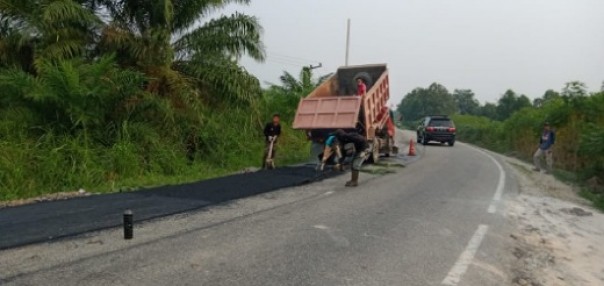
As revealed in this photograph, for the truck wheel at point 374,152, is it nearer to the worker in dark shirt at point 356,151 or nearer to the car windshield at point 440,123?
the worker in dark shirt at point 356,151

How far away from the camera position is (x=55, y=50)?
1159 cm

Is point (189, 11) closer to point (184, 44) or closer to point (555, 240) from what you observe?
point (184, 44)

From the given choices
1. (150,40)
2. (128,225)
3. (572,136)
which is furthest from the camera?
(572,136)

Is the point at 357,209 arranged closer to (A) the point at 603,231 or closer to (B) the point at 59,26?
(A) the point at 603,231

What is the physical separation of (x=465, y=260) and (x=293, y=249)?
73.3 inches

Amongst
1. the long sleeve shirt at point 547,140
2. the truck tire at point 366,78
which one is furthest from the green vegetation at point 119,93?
the long sleeve shirt at point 547,140

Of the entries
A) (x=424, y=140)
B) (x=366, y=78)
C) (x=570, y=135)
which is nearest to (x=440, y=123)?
(x=424, y=140)

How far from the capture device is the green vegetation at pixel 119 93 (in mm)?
10352

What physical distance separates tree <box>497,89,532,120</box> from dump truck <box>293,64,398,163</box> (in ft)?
231

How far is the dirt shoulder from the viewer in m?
5.27

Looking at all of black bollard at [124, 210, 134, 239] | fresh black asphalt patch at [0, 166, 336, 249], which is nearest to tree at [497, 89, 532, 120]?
fresh black asphalt patch at [0, 166, 336, 249]

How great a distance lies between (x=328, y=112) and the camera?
13.6 meters

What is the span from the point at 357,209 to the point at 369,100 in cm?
659

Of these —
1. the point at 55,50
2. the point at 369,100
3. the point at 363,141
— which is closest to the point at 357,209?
the point at 363,141
